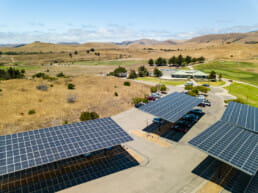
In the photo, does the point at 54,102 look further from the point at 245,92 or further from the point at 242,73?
the point at 242,73

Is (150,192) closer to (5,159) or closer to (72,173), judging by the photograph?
(72,173)

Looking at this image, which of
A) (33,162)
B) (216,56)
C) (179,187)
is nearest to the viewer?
(33,162)

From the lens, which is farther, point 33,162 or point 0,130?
point 0,130

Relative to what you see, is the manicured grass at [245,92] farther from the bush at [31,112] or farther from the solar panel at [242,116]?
the bush at [31,112]

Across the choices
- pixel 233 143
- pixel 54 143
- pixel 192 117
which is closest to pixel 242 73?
pixel 192 117

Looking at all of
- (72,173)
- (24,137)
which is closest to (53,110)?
(24,137)

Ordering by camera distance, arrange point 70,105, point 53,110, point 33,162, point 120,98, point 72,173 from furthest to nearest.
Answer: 1. point 120,98
2. point 70,105
3. point 53,110
4. point 72,173
5. point 33,162

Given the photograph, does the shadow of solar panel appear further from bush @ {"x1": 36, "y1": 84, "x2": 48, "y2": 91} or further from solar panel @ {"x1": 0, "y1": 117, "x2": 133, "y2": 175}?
bush @ {"x1": 36, "y1": 84, "x2": 48, "y2": 91}
